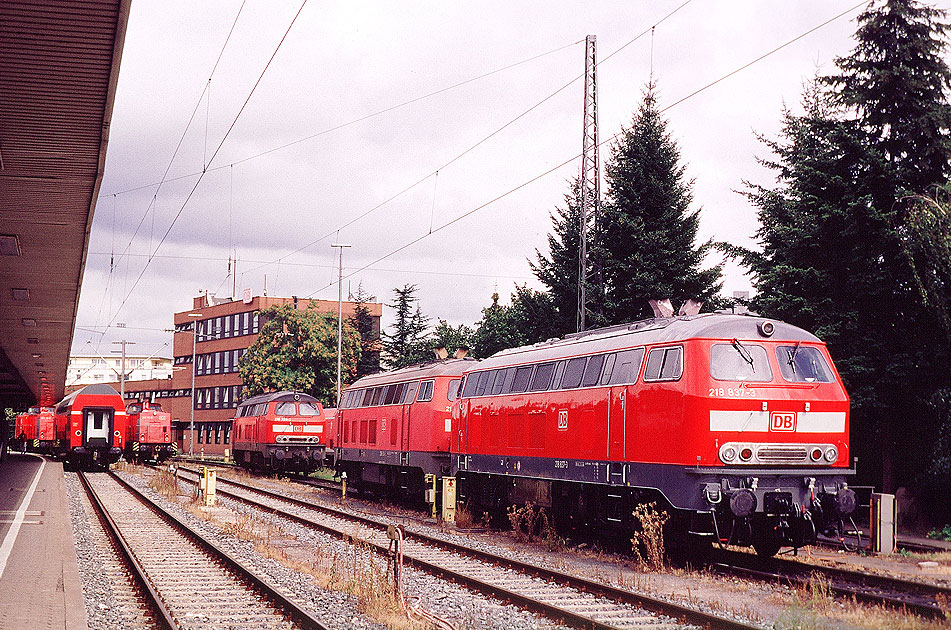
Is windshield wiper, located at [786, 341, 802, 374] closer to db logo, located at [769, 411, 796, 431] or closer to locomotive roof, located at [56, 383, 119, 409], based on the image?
db logo, located at [769, 411, 796, 431]

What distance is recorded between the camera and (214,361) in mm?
90062

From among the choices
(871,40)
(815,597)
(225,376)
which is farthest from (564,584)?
(225,376)

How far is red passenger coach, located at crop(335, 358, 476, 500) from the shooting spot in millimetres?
24516

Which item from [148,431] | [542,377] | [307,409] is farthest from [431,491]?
[148,431]

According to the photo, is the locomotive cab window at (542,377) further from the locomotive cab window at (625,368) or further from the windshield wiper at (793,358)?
the windshield wiper at (793,358)

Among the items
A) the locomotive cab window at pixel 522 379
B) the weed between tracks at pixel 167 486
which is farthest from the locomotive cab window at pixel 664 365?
the weed between tracks at pixel 167 486

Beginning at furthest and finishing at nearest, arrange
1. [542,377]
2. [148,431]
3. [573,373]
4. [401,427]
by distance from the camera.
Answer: [148,431] → [401,427] → [542,377] → [573,373]

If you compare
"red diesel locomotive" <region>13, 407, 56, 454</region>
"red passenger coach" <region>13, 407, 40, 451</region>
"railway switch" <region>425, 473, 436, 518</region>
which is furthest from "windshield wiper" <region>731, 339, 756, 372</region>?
"red passenger coach" <region>13, 407, 40, 451</region>

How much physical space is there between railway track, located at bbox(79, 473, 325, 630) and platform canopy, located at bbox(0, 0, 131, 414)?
583cm

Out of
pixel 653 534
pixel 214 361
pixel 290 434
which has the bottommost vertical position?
pixel 290 434

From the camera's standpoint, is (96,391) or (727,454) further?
(96,391)

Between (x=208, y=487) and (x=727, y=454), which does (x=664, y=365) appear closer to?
(x=727, y=454)

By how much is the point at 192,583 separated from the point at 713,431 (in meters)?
7.31

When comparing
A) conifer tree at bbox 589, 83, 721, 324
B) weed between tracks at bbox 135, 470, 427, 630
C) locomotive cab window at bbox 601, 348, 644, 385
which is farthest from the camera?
conifer tree at bbox 589, 83, 721, 324
